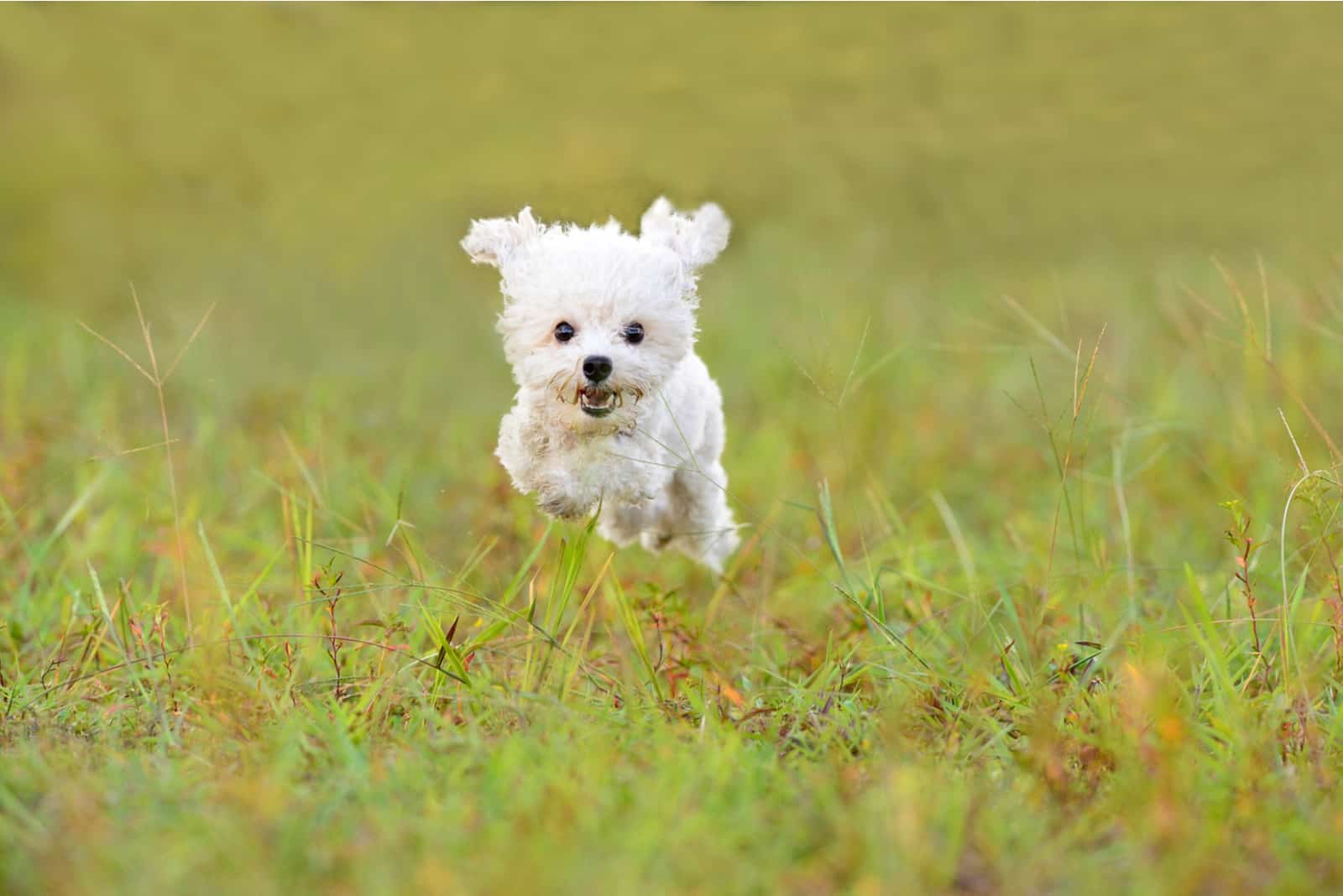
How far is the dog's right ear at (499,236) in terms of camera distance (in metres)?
3.86

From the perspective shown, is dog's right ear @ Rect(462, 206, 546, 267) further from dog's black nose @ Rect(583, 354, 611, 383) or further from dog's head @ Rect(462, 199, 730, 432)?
dog's black nose @ Rect(583, 354, 611, 383)

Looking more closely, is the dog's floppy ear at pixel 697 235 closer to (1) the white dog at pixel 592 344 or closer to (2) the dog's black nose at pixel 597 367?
(1) the white dog at pixel 592 344

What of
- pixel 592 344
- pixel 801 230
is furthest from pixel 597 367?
pixel 801 230

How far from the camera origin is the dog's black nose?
349cm

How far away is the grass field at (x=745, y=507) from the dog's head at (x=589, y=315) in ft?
1.28

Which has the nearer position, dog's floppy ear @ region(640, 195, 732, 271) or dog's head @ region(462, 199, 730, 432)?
dog's head @ region(462, 199, 730, 432)

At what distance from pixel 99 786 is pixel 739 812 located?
4.76 feet

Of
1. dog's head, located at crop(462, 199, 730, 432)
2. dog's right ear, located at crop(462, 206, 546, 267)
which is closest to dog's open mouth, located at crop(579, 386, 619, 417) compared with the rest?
dog's head, located at crop(462, 199, 730, 432)

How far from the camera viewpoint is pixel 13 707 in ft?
11.8

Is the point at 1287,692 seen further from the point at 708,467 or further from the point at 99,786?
the point at 99,786

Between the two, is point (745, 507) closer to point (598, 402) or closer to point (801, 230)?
point (598, 402)

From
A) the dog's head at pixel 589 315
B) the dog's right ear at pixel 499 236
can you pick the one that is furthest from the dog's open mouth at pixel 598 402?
the dog's right ear at pixel 499 236

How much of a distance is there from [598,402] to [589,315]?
25 cm

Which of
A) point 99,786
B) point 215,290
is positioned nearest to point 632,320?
point 99,786
